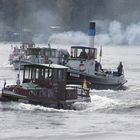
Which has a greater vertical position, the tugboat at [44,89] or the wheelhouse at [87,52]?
the wheelhouse at [87,52]

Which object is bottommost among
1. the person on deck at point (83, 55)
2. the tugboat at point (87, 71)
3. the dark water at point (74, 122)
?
the dark water at point (74, 122)

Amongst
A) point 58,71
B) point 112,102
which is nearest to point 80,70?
point 112,102

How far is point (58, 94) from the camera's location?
48312 mm

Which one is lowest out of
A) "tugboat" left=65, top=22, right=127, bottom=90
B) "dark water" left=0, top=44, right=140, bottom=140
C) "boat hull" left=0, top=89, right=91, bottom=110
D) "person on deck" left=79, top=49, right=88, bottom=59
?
"dark water" left=0, top=44, right=140, bottom=140

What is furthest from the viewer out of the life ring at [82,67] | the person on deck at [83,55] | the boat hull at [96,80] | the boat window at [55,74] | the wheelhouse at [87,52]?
the wheelhouse at [87,52]

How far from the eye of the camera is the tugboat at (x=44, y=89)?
46469mm

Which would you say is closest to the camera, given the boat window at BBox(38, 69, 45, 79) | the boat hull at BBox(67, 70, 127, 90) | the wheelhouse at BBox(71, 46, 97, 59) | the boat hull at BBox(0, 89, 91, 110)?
the boat hull at BBox(0, 89, 91, 110)

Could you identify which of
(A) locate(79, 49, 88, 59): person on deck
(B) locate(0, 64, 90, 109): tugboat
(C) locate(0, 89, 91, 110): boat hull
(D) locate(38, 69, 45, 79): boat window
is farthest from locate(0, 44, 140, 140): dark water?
(A) locate(79, 49, 88, 59): person on deck

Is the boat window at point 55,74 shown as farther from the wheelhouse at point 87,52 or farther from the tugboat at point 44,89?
the wheelhouse at point 87,52

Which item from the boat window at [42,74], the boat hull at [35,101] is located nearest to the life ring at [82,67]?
the boat hull at [35,101]

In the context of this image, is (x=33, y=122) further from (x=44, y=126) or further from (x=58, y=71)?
(x=58, y=71)

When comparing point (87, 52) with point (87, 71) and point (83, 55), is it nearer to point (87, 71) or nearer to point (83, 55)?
point (83, 55)

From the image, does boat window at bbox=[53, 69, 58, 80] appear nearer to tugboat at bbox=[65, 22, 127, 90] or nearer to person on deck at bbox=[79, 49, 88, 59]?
tugboat at bbox=[65, 22, 127, 90]

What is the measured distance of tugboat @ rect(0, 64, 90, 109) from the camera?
152 ft
